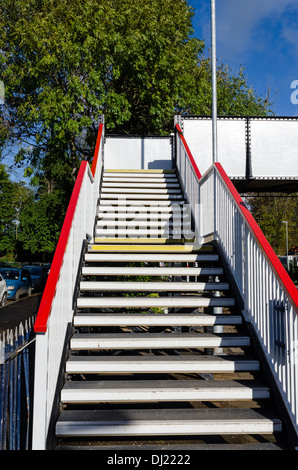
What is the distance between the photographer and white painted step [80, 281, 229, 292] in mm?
4578

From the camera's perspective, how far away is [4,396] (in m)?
3.16

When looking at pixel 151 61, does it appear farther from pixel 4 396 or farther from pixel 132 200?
pixel 4 396

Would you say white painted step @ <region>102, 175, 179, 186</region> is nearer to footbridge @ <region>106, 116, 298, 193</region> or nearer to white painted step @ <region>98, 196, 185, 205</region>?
white painted step @ <region>98, 196, 185, 205</region>

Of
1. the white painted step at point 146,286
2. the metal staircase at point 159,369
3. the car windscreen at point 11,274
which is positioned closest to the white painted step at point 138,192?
the metal staircase at point 159,369

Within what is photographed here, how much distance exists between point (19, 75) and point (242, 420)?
14538mm

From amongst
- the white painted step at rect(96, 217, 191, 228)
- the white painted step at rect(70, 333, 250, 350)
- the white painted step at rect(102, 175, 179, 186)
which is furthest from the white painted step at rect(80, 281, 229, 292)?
the white painted step at rect(102, 175, 179, 186)

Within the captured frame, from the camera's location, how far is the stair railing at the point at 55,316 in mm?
2812

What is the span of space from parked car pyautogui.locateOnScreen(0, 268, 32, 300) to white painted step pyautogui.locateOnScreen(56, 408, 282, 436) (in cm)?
1355

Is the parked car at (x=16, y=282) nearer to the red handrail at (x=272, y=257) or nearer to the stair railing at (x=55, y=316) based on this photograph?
the stair railing at (x=55, y=316)

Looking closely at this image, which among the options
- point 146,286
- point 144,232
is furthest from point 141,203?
point 146,286

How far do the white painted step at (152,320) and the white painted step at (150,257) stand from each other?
1.10 m

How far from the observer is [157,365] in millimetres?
3674
